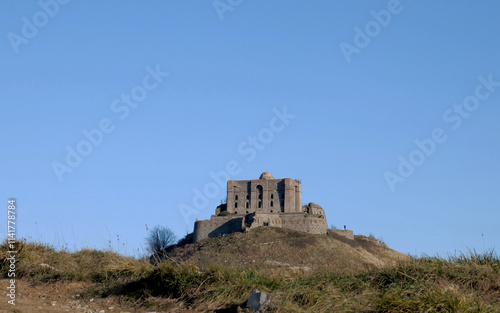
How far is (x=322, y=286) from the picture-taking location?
8469mm

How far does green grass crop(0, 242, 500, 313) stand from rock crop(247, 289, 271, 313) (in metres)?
0.17

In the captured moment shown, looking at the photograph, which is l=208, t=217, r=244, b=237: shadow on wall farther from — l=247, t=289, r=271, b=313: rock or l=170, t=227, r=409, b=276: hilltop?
l=247, t=289, r=271, b=313: rock

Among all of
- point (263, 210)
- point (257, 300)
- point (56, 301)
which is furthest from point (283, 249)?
point (257, 300)

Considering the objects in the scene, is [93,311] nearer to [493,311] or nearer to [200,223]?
[493,311]

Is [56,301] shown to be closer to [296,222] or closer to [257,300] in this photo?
[257,300]

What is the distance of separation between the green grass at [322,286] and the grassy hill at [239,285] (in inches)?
0.6

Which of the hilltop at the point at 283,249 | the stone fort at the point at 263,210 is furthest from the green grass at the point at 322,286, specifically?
the stone fort at the point at 263,210

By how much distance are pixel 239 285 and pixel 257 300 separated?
33.4 inches

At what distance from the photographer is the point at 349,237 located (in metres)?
63.9

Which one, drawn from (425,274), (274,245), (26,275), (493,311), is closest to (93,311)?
(26,275)

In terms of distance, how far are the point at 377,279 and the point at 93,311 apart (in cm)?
472

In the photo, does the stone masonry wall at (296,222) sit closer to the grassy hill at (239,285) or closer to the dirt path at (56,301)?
the grassy hill at (239,285)

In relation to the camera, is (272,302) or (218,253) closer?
(272,302)

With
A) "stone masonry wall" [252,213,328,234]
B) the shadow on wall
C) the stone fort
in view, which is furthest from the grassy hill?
the shadow on wall
